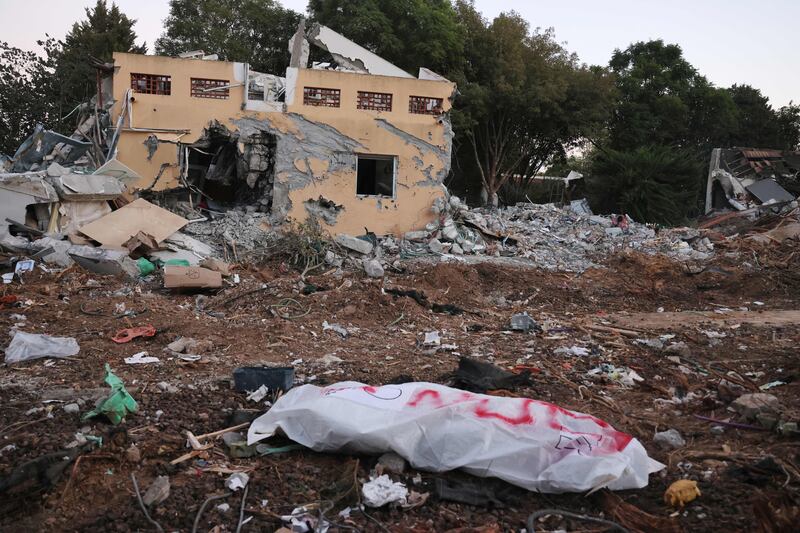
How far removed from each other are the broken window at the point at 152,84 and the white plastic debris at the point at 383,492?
477 inches

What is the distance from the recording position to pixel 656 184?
1962cm

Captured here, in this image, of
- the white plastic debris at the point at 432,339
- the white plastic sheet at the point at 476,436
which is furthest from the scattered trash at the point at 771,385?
the white plastic debris at the point at 432,339

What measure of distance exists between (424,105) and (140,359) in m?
10.3

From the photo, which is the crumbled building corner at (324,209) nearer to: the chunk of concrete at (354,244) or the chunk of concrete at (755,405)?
the chunk of concrete at (354,244)

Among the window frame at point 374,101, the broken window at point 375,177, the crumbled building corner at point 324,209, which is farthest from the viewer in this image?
the broken window at point 375,177

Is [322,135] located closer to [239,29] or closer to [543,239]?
[543,239]

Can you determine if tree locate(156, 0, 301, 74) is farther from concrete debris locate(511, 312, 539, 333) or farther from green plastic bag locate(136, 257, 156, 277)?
concrete debris locate(511, 312, 539, 333)

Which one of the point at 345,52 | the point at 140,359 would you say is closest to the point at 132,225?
the point at 140,359

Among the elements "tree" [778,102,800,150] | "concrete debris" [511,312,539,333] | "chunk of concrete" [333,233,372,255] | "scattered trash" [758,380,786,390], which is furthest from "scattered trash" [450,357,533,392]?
"tree" [778,102,800,150]

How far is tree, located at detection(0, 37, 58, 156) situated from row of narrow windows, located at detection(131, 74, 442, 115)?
1095 cm

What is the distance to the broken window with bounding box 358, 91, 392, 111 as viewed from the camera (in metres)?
14.1

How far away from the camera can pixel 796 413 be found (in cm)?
383

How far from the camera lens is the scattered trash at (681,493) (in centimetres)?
293

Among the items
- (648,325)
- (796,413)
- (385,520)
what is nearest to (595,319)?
(648,325)
